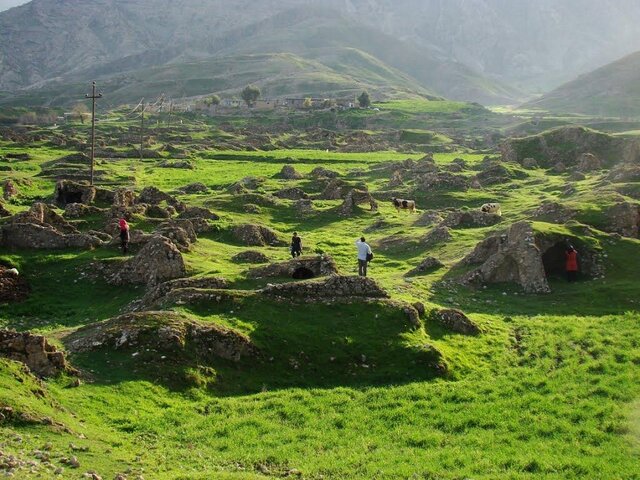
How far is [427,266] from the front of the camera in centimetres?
4438

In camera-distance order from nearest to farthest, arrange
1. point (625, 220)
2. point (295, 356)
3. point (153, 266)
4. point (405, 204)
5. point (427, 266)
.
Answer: point (295, 356) → point (153, 266) → point (427, 266) → point (625, 220) → point (405, 204)

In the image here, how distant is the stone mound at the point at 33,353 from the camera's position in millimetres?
21594

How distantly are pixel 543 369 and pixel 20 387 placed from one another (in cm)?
1920

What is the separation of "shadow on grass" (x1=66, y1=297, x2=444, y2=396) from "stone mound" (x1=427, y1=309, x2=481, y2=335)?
224 centimetres

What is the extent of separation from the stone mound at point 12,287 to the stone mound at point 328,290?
607 inches

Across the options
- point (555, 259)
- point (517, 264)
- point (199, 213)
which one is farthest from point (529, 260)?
point (199, 213)

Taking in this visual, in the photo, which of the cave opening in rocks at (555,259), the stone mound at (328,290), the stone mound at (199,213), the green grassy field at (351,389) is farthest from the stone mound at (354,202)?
the stone mound at (328,290)

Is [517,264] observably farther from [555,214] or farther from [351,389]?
[351,389]

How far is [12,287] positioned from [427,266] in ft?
85.8

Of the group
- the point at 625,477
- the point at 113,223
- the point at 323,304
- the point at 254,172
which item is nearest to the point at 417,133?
the point at 254,172

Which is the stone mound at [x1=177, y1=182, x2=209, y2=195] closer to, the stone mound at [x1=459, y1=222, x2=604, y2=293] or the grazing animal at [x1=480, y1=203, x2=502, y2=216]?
the grazing animal at [x1=480, y1=203, x2=502, y2=216]

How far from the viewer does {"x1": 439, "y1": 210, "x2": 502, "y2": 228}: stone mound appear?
5991 cm

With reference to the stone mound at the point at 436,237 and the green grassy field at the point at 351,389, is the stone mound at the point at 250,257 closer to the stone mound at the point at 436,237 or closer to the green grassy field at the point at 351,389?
the green grassy field at the point at 351,389

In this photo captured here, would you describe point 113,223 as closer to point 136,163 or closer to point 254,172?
point 254,172
